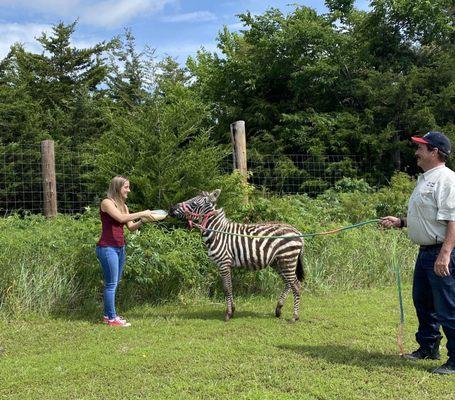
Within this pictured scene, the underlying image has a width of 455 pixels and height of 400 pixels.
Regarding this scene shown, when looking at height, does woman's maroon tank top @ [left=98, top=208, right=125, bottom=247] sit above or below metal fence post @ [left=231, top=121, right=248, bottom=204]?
below

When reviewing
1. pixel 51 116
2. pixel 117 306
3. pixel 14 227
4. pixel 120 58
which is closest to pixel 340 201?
pixel 117 306

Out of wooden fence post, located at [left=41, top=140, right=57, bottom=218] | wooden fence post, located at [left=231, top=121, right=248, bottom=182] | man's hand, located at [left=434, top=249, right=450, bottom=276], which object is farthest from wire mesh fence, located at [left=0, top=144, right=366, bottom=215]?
man's hand, located at [left=434, top=249, right=450, bottom=276]

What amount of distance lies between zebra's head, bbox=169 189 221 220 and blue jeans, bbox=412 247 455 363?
9.71 ft

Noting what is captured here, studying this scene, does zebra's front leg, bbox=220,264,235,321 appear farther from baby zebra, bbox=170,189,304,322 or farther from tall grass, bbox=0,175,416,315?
tall grass, bbox=0,175,416,315

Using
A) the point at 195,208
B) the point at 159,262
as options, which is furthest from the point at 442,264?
the point at 159,262

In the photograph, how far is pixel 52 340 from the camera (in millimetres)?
5926

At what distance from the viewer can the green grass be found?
439 centimetres

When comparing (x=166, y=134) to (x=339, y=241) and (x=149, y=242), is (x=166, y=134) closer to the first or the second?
(x=149, y=242)

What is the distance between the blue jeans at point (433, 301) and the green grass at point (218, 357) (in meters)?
0.31

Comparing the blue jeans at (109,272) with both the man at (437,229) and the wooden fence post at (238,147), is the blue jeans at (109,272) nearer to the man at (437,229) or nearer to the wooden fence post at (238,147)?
the man at (437,229)

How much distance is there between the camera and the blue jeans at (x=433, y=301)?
15.2 feet

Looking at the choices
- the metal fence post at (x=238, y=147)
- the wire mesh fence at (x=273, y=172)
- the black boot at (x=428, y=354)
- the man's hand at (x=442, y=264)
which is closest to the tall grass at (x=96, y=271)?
the metal fence post at (x=238, y=147)

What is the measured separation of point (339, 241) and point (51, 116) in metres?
14.5

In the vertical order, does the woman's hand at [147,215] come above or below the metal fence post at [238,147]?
below
